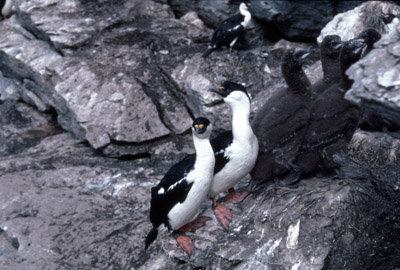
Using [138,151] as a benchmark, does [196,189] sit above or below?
above

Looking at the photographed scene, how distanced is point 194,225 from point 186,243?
24 centimetres

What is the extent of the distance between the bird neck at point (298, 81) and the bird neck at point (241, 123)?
1.39ft

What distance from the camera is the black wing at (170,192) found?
176 inches

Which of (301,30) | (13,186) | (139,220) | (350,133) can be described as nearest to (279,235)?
(350,133)

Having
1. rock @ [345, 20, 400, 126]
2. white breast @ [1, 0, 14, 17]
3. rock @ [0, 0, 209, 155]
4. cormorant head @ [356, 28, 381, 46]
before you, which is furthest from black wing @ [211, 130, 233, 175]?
white breast @ [1, 0, 14, 17]

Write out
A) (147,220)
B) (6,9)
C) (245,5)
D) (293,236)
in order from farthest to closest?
(6,9), (245,5), (147,220), (293,236)

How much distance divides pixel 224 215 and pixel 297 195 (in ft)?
2.24

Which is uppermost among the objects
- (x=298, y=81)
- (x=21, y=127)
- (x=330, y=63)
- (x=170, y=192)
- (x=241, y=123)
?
(x=298, y=81)

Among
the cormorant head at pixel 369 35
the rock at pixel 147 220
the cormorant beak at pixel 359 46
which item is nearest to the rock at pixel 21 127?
the rock at pixel 147 220

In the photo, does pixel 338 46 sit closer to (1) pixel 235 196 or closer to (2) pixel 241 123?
(2) pixel 241 123

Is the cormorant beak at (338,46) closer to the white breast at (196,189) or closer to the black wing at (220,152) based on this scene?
the black wing at (220,152)

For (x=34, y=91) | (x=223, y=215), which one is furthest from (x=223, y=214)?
(x=34, y=91)

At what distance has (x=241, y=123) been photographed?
4.54 metres

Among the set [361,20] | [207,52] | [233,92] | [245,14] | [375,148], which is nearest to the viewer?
[233,92]
